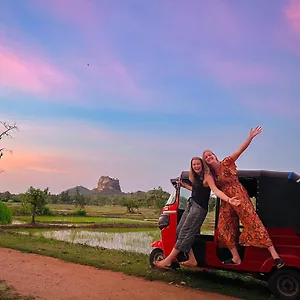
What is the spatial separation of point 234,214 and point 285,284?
1465 millimetres

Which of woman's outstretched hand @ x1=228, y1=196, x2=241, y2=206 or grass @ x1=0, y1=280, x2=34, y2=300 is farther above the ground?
woman's outstretched hand @ x1=228, y1=196, x2=241, y2=206

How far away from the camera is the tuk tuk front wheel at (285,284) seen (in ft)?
22.1

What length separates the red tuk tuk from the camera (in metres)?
6.80

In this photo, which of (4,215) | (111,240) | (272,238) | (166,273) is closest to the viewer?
(272,238)

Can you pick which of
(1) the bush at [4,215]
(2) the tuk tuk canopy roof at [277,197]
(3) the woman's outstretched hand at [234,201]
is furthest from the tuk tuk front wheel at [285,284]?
(1) the bush at [4,215]

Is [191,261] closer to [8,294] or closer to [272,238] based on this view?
[272,238]

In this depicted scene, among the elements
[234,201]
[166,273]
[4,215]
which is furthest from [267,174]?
[4,215]

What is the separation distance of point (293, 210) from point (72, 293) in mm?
4078

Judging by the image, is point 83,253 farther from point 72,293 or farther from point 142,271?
point 72,293

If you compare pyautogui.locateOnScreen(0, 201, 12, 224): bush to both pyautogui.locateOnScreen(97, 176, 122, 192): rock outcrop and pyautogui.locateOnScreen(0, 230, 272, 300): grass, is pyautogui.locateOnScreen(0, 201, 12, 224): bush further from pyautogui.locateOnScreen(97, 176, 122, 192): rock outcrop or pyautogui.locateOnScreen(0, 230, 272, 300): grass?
pyautogui.locateOnScreen(97, 176, 122, 192): rock outcrop

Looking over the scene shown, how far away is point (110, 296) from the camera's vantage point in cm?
649

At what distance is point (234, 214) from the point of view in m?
7.35

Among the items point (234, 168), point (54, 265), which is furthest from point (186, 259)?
point (54, 265)

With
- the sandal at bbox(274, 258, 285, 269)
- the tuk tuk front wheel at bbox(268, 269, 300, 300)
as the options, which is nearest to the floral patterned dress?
the sandal at bbox(274, 258, 285, 269)
